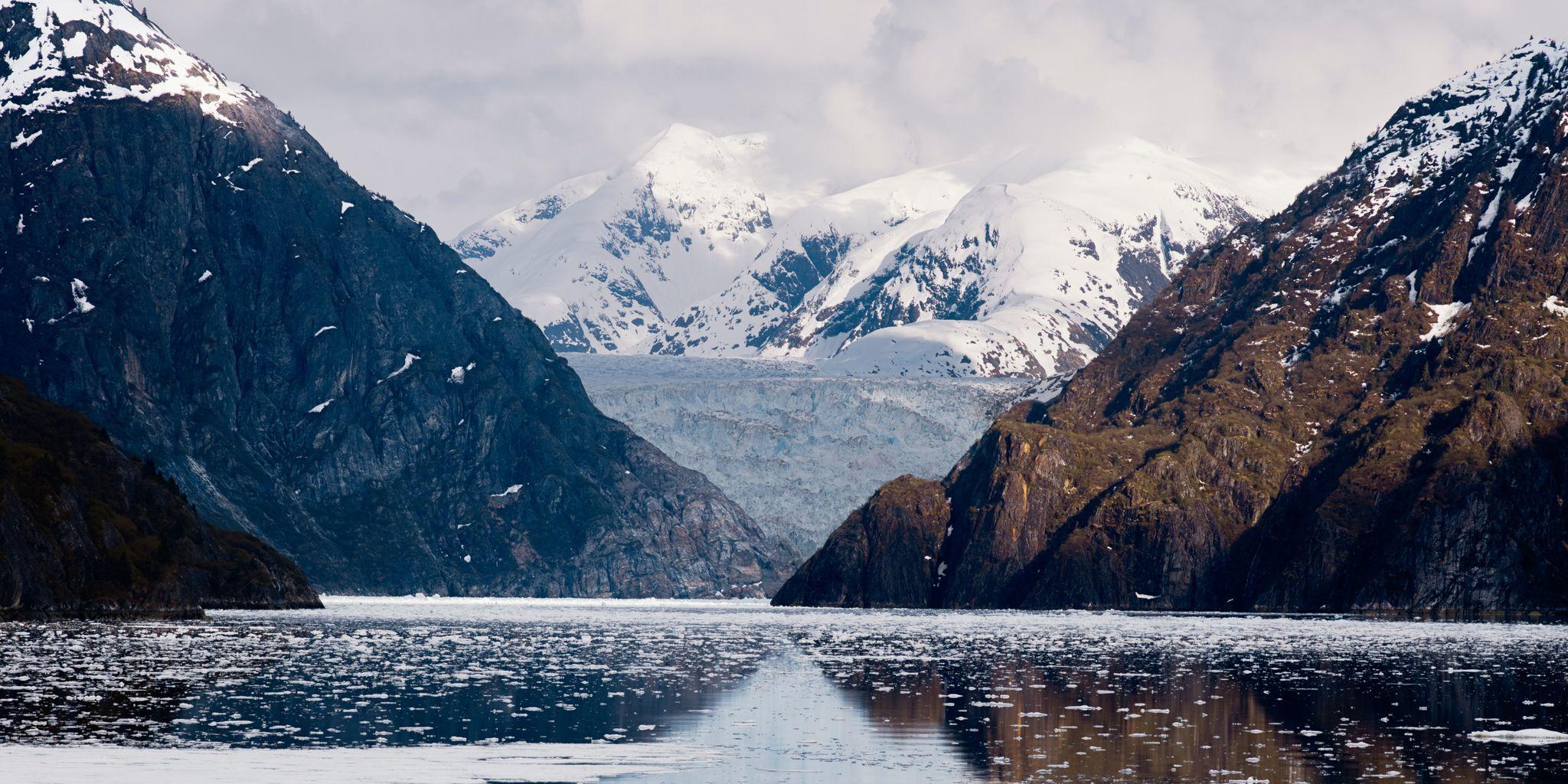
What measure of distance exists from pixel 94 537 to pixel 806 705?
330 ft

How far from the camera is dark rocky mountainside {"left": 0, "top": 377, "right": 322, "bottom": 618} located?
431 feet

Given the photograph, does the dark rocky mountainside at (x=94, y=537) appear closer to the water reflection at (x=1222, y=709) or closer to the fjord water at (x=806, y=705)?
the fjord water at (x=806, y=705)

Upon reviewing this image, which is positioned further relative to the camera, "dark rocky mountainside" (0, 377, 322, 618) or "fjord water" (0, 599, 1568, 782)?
"dark rocky mountainside" (0, 377, 322, 618)

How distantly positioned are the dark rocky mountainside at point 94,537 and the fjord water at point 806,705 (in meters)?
20.2

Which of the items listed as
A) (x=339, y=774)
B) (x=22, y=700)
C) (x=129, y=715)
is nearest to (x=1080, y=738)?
(x=339, y=774)

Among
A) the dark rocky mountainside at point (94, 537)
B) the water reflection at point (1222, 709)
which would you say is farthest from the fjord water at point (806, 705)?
the dark rocky mountainside at point (94, 537)

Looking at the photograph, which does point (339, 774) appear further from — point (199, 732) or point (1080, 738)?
point (1080, 738)

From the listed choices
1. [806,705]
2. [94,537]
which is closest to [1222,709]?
[806,705]

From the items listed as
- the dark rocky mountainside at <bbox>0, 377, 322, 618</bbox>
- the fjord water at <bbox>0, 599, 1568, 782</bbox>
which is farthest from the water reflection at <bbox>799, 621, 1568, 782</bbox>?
the dark rocky mountainside at <bbox>0, 377, 322, 618</bbox>

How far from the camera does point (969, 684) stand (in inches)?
2884

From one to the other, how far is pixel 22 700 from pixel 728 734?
2439 cm

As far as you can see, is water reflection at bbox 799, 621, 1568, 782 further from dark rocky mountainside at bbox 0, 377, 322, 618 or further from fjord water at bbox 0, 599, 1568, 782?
dark rocky mountainside at bbox 0, 377, 322, 618

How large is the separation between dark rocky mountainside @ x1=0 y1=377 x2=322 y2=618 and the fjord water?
2021 centimetres

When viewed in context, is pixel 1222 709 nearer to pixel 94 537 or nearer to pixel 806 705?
pixel 806 705
